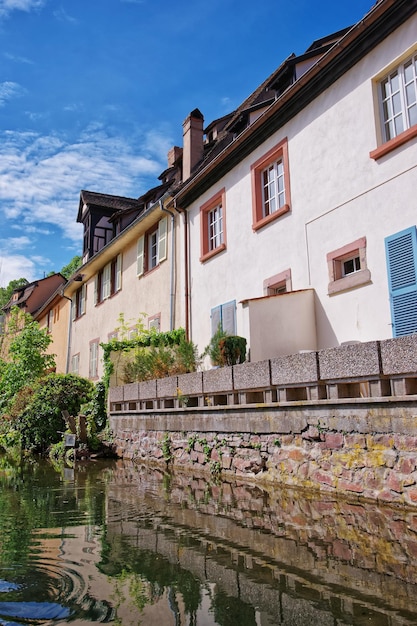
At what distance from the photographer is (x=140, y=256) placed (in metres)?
18.6

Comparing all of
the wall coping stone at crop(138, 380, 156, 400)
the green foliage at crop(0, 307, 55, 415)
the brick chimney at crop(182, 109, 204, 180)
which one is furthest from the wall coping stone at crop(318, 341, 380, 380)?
the green foliage at crop(0, 307, 55, 415)

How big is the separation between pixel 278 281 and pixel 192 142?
25.9 feet

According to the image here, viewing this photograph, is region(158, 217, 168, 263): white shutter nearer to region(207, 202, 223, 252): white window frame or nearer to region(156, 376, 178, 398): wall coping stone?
region(207, 202, 223, 252): white window frame

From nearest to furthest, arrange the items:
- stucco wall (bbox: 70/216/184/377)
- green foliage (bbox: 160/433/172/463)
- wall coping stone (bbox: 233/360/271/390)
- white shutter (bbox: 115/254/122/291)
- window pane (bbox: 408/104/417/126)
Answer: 1. wall coping stone (bbox: 233/360/271/390)
2. window pane (bbox: 408/104/417/126)
3. green foliage (bbox: 160/433/172/463)
4. stucco wall (bbox: 70/216/184/377)
5. white shutter (bbox: 115/254/122/291)

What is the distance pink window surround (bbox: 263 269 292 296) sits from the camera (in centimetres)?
1070

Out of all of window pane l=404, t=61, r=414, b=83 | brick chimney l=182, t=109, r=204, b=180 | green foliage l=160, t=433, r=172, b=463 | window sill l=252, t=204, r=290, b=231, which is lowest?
green foliage l=160, t=433, r=172, b=463

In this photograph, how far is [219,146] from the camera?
1602 centimetres

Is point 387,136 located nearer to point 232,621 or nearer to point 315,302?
point 315,302

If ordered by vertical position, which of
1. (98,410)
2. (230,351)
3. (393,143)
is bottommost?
(98,410)

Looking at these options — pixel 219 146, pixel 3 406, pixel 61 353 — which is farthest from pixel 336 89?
pixel 61 353

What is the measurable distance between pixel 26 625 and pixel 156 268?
1470cm

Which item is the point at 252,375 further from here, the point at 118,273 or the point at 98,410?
the point at 118,273

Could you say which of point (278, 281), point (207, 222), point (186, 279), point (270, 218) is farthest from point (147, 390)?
point (207, 222)

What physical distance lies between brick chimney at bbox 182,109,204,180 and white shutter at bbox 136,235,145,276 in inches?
107
